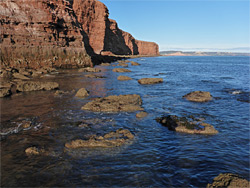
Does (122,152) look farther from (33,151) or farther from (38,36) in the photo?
(38,36)

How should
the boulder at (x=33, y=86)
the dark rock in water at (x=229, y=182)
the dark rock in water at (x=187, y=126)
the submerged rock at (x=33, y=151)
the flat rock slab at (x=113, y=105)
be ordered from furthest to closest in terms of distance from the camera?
the boulder at (x=33, y=86) → the flat rock slab at (x=113, y=105) → the dark rock in water at (x=187, y=126) → the submerged rock at (x=33, y=151) → the dark rock in water at (x=229, y=182)

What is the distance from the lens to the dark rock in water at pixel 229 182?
5473mm

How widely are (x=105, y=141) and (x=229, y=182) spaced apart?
16.2ft

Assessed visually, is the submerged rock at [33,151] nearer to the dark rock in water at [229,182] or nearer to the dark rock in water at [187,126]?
the dark rock in water at [229,182]

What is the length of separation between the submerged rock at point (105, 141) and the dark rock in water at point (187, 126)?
2.68 meters

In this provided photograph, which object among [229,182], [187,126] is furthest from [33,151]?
[187,126]

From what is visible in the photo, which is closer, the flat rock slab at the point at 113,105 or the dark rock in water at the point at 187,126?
the dark rock in water at the point at 187,126

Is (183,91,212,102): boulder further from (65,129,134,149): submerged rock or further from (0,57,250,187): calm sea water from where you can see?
(65,129,134,149): submerged rock

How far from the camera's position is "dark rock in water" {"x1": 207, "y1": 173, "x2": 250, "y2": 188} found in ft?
18.0

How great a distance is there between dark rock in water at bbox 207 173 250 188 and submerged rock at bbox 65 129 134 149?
3.99 meters

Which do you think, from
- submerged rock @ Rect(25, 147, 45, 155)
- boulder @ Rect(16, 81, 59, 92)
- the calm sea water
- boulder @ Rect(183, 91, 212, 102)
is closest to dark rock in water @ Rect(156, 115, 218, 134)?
the calm sea water

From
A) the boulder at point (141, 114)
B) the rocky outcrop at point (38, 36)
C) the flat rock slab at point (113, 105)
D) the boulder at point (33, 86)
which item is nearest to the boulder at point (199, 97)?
the flat rock slab at point (113, 105)

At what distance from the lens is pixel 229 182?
5633mm

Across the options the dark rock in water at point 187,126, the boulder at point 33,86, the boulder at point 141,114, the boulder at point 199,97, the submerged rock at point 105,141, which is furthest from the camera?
the boulder at point 33,86
